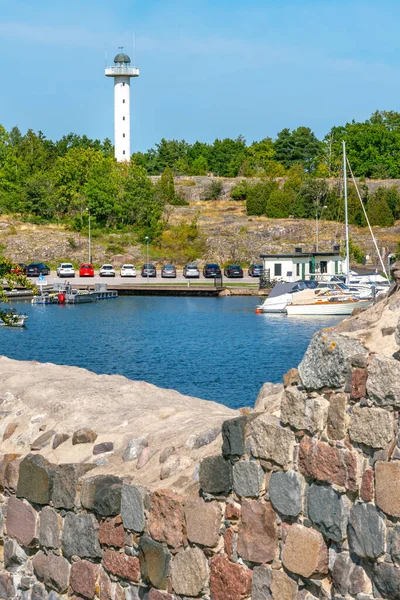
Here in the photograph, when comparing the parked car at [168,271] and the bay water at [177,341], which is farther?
the parked car at [168,271]

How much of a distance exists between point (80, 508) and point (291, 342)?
40331 mm

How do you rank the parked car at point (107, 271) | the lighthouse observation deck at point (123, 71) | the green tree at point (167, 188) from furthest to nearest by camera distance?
the lighthouse observation deck at point (123, 71) < the green tree at point (167, 188) < the parked car at point (107, 271)

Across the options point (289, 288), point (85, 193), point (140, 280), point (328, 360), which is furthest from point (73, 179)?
point (328, 360)

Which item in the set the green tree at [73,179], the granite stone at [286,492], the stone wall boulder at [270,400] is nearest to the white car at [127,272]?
the green tree at [73,179]

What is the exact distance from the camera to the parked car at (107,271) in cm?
8456

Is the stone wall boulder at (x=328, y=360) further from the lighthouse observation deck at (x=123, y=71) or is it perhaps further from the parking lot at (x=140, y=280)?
the lighthouse observation deck at (x=123, y=71)

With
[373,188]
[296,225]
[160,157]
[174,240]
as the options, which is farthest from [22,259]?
[160,157]

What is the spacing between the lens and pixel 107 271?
8475 cm

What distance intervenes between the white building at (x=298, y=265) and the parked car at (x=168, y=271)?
990cm

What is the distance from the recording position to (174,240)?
314 feet

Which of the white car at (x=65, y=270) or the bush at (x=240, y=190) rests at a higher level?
the bush at (x=240, y=190)

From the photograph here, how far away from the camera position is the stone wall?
5.64 m

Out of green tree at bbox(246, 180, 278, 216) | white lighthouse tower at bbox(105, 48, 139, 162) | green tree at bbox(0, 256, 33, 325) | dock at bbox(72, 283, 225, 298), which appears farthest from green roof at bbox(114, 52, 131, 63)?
green tree at bbox(0, 256, 33, 325)

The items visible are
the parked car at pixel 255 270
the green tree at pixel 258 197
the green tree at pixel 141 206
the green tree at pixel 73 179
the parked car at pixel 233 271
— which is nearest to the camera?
the parked car at pixel 233 271
